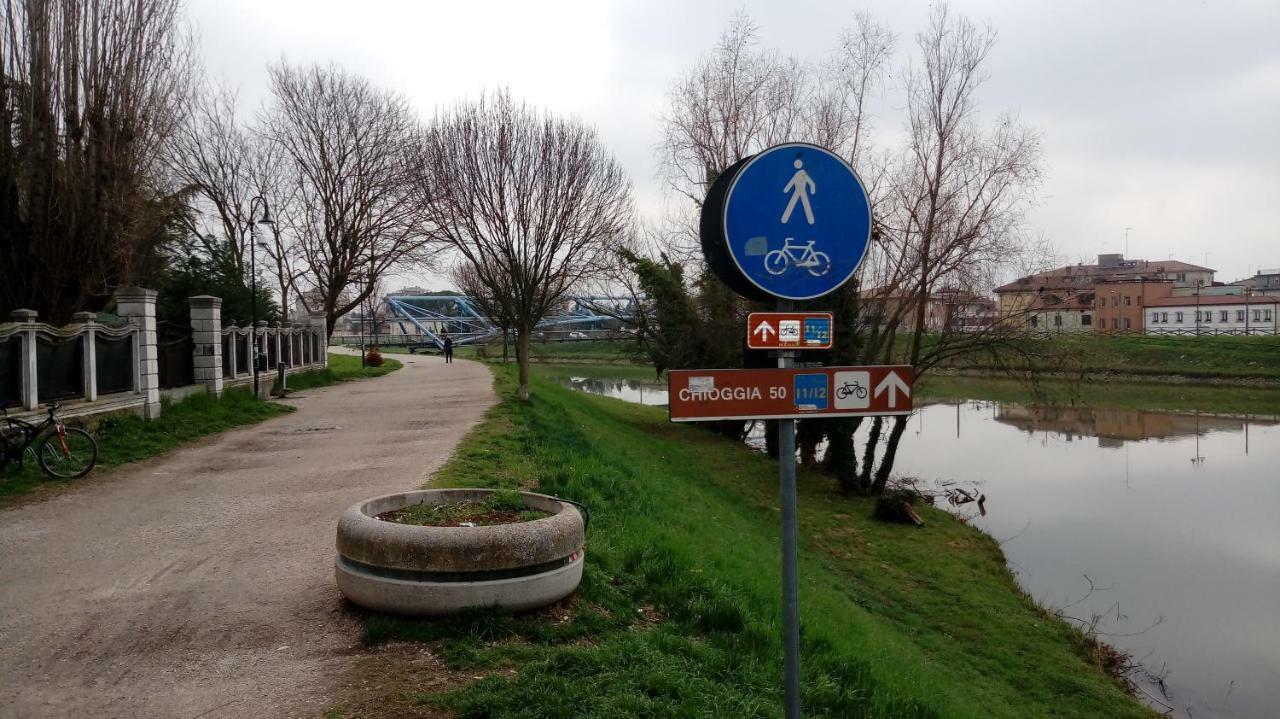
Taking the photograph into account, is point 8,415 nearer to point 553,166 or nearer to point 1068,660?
point 553,166

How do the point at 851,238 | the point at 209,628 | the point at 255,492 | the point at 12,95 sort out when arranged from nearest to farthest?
1. the point at 851,238
2. the point at 209,628
3. the point at 255,492
4. the point at 12,95

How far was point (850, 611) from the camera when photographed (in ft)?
32.4

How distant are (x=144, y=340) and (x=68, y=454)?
16.0ft

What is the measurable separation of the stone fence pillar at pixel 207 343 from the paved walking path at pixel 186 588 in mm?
6488

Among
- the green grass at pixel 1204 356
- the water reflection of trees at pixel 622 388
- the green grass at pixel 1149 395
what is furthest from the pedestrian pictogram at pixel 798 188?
the green grass at pixel 1204 356

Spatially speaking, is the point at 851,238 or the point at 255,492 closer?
the point at 851,238

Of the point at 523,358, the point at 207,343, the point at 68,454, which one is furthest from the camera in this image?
the point at 523,358

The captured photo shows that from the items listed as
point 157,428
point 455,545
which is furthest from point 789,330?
point 157,428

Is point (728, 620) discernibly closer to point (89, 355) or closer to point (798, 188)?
point (798, 188)

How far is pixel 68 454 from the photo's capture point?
10.4m

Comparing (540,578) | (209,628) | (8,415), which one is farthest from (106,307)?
(540,578)

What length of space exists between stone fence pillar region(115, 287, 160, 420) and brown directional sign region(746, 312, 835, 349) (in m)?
14.5

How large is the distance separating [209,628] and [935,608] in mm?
10572

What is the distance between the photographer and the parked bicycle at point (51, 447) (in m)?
10.1
